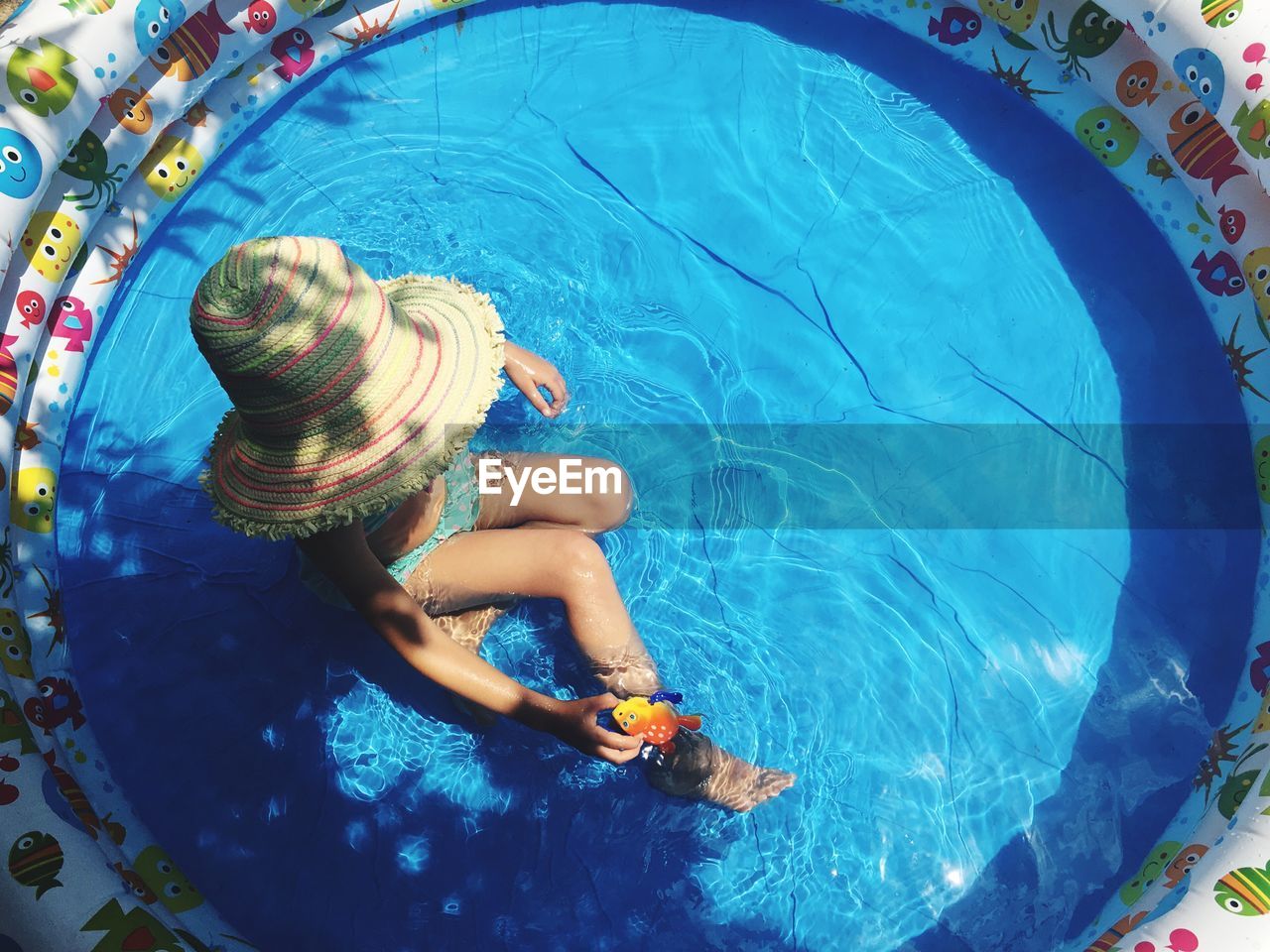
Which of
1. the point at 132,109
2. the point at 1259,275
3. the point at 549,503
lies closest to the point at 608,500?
the point at 549,503

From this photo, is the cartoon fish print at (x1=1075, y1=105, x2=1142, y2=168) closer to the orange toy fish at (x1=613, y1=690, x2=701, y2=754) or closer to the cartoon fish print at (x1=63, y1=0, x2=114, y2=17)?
the orange toy fish at (x1=613, y1=690, x2=701, y2=754)

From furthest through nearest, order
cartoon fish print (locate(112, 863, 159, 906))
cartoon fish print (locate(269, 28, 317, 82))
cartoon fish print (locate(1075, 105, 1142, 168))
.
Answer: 1. cartoon fish print (locate(269, 28, 317, 82))
2. cartoon fish print (locate(1075, 105, 1142, 168))
3. cartoon fish print (locate(112, 863, 159, 906))

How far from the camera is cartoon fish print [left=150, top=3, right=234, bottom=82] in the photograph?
329 centimetres

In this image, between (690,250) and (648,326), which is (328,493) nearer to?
(648,326)

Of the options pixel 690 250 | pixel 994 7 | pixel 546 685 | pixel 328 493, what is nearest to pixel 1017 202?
pixel 994 7

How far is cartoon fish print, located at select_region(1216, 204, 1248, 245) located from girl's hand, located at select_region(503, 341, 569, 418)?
2307 mm

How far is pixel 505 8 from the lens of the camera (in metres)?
3.88

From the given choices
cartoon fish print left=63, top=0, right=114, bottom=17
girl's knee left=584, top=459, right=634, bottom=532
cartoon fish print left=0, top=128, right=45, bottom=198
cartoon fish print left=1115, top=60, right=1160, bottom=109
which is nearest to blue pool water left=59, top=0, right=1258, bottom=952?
girl's knee left=584, top=459, right=634, bottom=532

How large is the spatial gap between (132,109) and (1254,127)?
3.62 meters

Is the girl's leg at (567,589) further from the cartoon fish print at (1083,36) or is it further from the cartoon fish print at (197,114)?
the cartoon fish print at (1083,36)

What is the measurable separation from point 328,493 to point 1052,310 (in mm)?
2641

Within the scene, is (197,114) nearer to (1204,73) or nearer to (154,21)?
(154,21)

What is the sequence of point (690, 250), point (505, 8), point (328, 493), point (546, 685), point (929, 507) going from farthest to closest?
point (505, 8) → point (690, 250) → point (929, 507) → point (546, 685) → point (328, 493)

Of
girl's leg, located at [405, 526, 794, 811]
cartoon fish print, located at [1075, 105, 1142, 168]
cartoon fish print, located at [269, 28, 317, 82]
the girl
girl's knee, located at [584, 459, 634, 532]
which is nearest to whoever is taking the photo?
the girl
